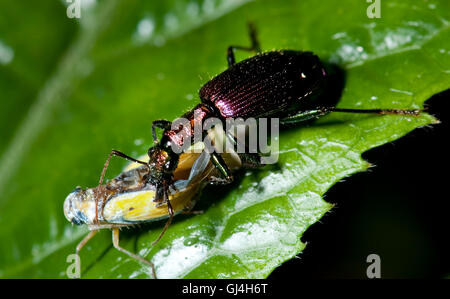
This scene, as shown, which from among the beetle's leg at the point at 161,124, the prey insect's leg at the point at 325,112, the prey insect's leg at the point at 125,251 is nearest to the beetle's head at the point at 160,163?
the beetle's leg at the point at 161,124

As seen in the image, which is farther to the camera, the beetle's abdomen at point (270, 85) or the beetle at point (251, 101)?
the beetle's abdomen at point (270, 85)

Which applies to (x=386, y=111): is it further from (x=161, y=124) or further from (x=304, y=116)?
(x=161, y=124)

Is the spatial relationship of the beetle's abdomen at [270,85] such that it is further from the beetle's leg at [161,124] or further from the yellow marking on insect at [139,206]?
the yellow marking on insect at [139,206]

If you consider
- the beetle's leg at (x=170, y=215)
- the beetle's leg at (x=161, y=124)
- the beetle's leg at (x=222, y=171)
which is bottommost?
the beetle's leg at (x=170, y=215)

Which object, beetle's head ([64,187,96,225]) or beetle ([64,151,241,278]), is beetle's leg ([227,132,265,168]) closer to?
beetle ([64,151,241,278])

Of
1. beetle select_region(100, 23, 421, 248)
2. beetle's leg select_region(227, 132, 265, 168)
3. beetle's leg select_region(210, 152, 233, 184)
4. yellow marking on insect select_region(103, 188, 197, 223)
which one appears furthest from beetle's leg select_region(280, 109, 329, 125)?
yellow marking on insect select_region(103, 188, 197, 223)

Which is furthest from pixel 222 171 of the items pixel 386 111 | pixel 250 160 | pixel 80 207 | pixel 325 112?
pixel 386 111
